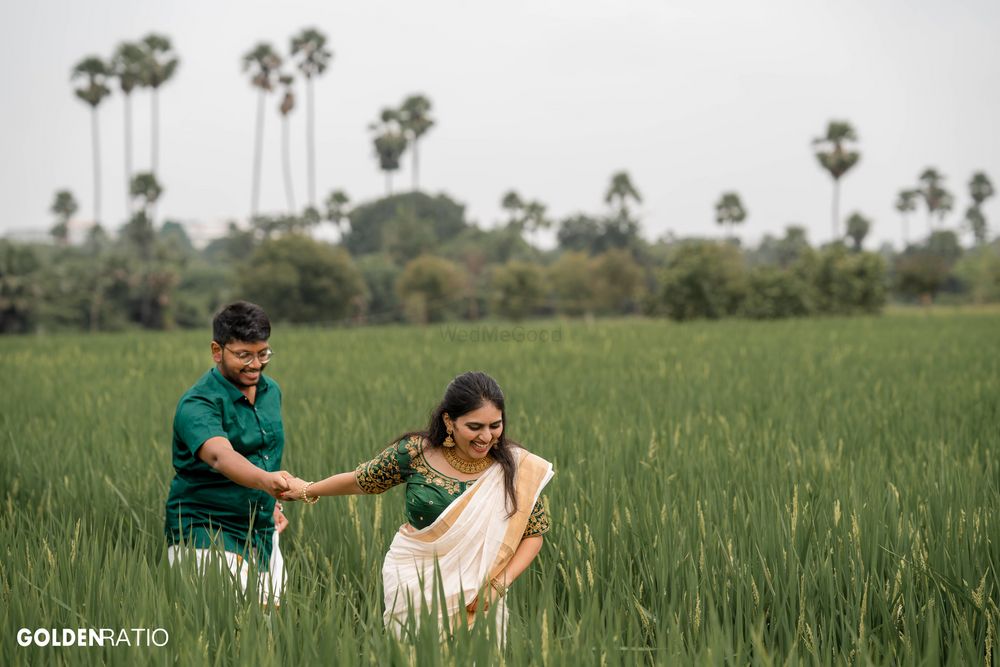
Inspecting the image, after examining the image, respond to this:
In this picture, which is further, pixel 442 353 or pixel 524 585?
pixel 442 353

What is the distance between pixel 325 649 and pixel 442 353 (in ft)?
38.8

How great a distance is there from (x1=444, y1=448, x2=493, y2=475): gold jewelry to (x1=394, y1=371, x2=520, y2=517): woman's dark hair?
0.03 metres

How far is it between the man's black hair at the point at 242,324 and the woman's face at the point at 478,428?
0.73 meters

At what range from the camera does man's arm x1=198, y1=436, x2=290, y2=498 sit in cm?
267

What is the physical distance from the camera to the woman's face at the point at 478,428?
2.34 m

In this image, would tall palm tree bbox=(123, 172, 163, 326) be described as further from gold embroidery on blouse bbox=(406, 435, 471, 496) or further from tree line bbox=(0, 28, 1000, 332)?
gold embroidery on blouse bbox=(406, 435, 471, 496)

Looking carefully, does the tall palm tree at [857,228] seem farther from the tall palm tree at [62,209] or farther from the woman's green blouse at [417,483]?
the woman's green blouse at [417,483]

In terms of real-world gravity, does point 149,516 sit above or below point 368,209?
below

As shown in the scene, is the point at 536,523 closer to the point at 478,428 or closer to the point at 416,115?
the point at 478,428

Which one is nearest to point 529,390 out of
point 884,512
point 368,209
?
point 884,512

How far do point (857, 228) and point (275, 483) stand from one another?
86565 millimetres

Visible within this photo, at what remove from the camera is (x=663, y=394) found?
8.01 metres

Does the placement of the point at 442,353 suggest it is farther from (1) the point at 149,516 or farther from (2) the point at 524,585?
(2) the point at 524,585

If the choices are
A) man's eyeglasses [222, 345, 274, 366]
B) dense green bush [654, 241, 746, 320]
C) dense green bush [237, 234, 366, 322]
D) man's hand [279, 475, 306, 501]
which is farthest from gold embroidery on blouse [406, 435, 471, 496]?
dense green bush [237, 234, 366, 322]
